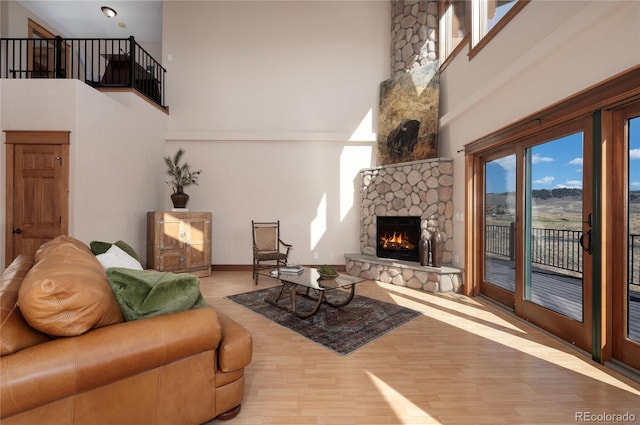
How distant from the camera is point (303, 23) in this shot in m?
6.18

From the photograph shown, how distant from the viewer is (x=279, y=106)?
243 inches

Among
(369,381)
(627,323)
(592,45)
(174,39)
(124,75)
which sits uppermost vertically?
(174,39)

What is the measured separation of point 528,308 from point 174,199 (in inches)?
222

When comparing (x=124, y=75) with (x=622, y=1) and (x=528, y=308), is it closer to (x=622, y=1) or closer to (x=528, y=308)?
(x=622, y=1)

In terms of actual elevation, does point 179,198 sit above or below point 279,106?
below

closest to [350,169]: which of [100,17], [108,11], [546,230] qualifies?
[546,230]

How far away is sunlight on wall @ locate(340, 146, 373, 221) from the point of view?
6.14 metres

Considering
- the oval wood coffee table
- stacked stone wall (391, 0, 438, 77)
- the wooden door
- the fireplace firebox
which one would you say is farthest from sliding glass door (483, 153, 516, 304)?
the wooden door

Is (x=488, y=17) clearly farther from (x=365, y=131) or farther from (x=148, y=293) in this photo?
(x=148, y=293)

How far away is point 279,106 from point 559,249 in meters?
5.23

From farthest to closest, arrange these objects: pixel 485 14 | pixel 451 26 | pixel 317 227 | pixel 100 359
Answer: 1. pixel 317 227
2. pixel 451 26
3. pixel 485 14
4. pixel 100 359

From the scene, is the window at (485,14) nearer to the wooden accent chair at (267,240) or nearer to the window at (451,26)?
the window at (451,26)

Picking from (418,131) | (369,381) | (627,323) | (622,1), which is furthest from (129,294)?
(418,131)

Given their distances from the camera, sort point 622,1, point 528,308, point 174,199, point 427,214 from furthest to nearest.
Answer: point 174,199 → point 427,214 → point 528,308 → point 622,1
